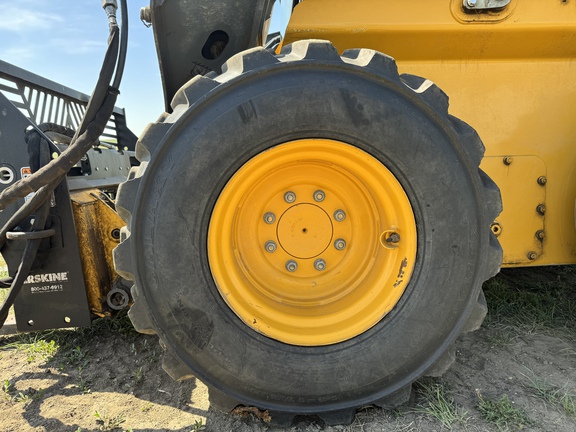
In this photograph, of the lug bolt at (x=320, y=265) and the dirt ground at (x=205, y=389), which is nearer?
the dirt ground at (x=205, y=389)

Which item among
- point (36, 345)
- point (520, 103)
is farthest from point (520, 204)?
point (36, 345)

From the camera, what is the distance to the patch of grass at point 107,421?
1.74 meters

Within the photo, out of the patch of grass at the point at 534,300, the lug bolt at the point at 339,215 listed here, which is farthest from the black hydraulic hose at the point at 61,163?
the patch of grass at the point at 534,300

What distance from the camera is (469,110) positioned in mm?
2135

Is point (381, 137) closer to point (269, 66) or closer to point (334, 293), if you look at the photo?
point (269, 66)

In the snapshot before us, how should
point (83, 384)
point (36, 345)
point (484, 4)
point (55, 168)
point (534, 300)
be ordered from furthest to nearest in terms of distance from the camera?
point (534, 300) < point (36, 345) < point (83, 384) < point (484, 4) < point (55, 168)

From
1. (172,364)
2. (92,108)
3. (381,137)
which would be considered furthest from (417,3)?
(172,364)

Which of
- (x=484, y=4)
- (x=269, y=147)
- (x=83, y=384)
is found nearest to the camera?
(x=269, y=147)

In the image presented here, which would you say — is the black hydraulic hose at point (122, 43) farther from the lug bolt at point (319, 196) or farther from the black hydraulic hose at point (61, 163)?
the lug bolt at point (319, 196)

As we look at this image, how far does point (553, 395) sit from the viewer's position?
6.09 ft

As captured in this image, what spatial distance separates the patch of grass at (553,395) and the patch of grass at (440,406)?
402mm

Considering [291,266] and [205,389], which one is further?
[205,389]

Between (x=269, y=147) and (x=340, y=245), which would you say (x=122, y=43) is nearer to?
(x=269, y=147)

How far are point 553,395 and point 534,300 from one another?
108 centimetres
